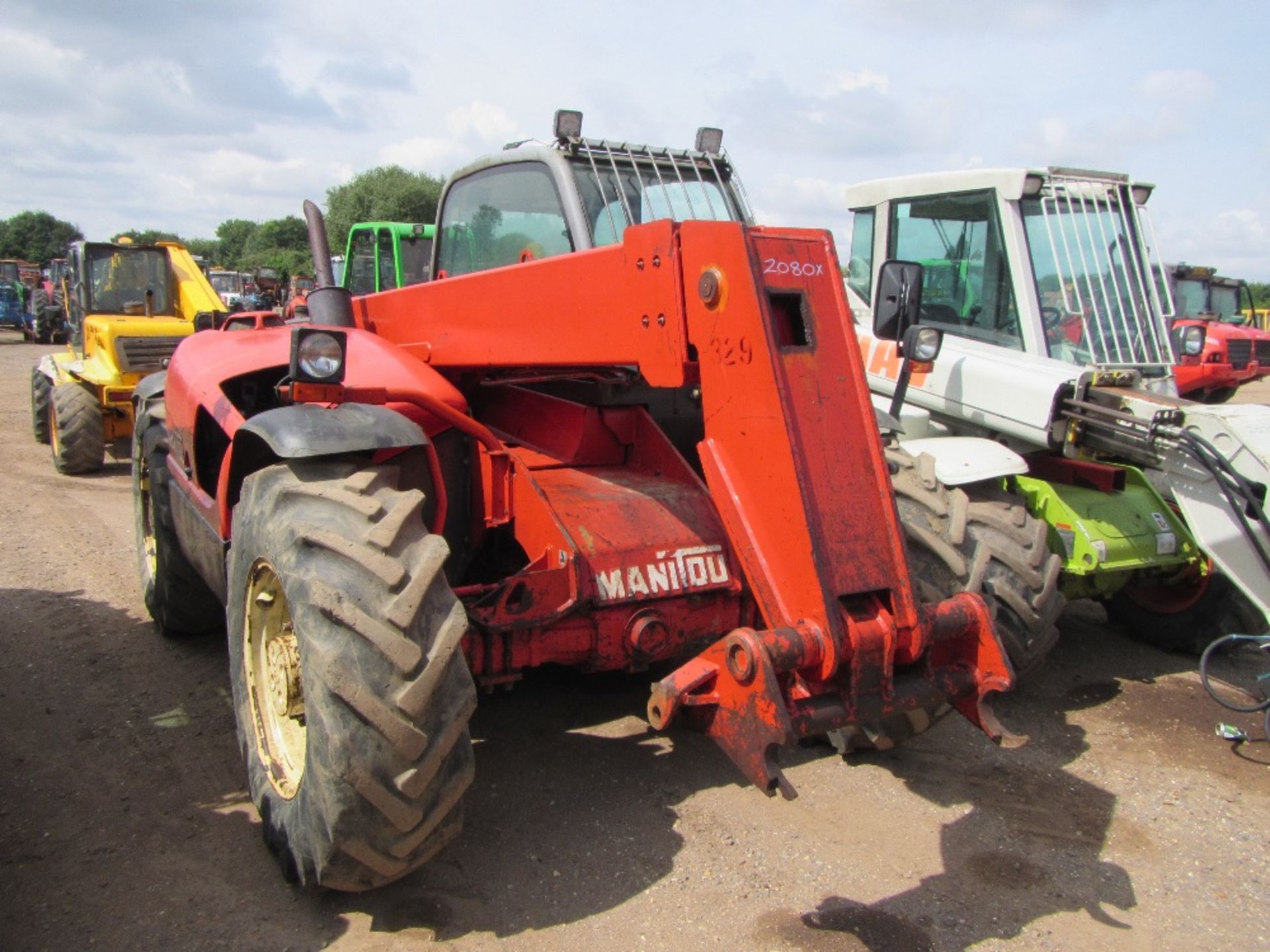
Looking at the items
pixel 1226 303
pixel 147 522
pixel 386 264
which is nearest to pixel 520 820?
pixel 147 522

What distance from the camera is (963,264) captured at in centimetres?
557

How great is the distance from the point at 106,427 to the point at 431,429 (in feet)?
27.1

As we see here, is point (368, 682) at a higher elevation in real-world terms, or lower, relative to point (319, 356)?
lower

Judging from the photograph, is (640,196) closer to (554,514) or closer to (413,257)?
(554,514)

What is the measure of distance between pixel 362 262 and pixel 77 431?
3938mm

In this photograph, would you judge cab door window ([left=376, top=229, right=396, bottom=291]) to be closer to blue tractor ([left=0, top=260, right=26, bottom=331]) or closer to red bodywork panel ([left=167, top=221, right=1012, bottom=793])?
red bodywork panel ([left=167, top=221, right=1012, bottom=793])

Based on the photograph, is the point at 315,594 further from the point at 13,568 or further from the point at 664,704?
the point at 13,568

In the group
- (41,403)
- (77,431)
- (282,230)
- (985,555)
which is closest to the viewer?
(985,555)

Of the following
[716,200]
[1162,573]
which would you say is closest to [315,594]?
[716,200]

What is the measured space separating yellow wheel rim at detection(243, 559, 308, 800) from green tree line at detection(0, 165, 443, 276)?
10057 millimetres

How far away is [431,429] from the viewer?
374 centimetres

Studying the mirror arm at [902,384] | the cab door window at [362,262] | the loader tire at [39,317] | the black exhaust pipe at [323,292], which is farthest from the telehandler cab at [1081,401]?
the loader tire at [39,317]

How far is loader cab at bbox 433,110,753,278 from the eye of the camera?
425cm

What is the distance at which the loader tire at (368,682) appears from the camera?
2555mm
